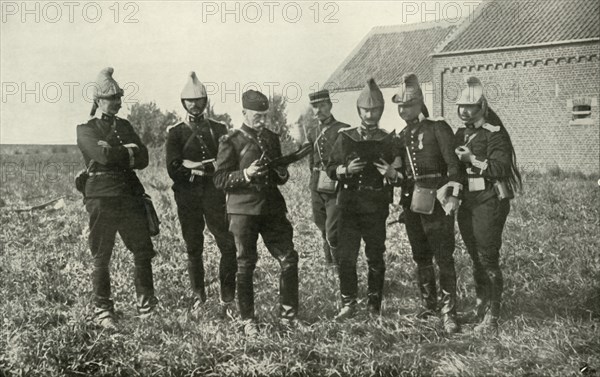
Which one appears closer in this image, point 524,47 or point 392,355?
point 392,355

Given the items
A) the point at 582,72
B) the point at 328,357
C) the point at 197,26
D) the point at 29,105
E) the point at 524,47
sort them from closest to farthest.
Answer: 1. the point at 328,357
2. the point at 197,26
3. the point at 29,105
4. the point at 582,72
5. the point at 524,47

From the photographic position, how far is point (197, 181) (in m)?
5.83

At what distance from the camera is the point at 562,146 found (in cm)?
1485

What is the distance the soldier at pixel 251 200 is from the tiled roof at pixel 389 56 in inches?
108

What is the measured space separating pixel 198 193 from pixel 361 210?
1634 mm

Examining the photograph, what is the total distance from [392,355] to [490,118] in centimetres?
229

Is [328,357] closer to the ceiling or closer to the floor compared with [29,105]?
closer to the floor

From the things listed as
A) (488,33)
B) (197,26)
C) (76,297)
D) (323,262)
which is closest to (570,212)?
(323,262)

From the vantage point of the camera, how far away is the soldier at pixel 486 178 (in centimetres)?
520

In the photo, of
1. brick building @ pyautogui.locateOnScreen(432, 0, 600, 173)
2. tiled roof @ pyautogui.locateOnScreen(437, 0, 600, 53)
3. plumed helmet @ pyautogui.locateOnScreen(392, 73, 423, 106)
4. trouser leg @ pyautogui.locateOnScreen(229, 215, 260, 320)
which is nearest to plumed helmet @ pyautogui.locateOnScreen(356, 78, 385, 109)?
plumed helmet @ pyautogui.locateOnScreen(392, 73, 423, 106)

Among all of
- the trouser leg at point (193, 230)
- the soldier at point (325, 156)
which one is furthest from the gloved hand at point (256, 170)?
the soldier at point (325, 156)

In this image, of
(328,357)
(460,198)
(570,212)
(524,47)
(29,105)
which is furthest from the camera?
(524,47)

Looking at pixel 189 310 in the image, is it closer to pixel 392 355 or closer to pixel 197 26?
pixel 392 355

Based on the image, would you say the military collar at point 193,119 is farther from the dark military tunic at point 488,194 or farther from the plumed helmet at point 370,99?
the dark military tunic at point 488,194
